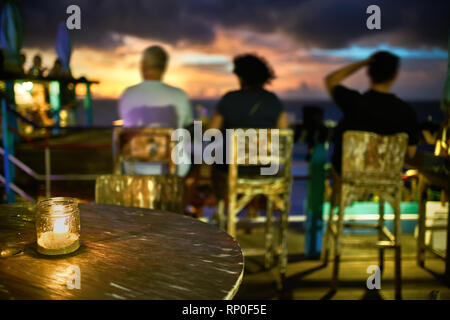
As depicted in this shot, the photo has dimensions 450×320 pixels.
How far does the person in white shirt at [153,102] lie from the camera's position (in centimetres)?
269

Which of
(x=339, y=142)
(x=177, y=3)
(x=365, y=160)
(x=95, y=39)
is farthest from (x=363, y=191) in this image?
(x=95, y=39)

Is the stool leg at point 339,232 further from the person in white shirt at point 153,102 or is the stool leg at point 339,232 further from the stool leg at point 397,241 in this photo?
the person in white shirt at point 153,102

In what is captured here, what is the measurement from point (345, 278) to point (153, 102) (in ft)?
6.26

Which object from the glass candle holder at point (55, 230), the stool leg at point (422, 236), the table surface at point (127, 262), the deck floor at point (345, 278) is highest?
the glass candle holder at point (55, 230)

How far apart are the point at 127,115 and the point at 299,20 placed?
6867 millimetres

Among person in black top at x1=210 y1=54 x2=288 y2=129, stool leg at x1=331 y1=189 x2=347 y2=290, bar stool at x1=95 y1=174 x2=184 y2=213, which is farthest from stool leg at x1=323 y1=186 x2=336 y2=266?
bar stool at x1=95 y1=174 x2=184 y2=213

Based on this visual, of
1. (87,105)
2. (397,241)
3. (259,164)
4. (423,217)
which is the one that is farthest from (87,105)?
(397,241)

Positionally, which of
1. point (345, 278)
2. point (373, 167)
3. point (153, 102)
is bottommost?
point (345, 278)

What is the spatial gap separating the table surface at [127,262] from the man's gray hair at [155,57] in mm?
1572

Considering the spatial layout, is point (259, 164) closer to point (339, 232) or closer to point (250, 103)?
point (250, 103)

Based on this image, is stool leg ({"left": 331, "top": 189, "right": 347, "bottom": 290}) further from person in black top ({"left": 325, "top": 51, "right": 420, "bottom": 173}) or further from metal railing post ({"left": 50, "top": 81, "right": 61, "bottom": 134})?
metal railing post ({"left": 50, "top": 81, "right": 61, "bottom": 134})

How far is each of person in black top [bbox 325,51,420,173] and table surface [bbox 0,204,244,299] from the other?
1.68 metres

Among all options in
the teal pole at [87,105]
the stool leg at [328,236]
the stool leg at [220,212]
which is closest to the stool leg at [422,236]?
the stool leg at [328,236]

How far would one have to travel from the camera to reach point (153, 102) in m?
2.71
